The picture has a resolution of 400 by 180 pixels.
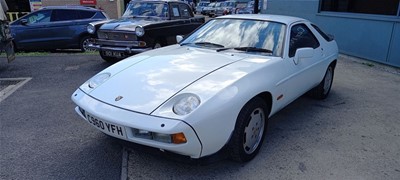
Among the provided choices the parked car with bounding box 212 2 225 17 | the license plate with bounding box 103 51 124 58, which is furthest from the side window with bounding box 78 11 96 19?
the parked car with bounding box 212 2 225 17

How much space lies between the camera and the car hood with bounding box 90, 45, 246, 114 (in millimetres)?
2736

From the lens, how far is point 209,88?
2764 mm

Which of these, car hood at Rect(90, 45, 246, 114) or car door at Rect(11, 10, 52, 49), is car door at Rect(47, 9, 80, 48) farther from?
car hood at Rect(90, 45, 246, 114)

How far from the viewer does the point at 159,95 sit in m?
2.75

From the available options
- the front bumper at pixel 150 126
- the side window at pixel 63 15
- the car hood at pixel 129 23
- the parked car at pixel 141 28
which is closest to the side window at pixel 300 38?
the front bumper at pixel 150 126

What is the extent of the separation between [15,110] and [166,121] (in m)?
3.05

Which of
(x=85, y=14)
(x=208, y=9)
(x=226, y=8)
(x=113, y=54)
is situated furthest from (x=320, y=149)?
(x=208, y=9)

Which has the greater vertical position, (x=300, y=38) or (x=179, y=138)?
(x=300, y=38)

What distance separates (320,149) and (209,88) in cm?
155

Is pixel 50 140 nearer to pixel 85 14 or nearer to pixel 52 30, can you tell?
pixel 52 30

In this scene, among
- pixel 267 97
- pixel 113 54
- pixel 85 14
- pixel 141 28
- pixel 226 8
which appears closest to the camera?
pixel 267 97

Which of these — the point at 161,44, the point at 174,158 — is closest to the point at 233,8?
the point at 161,44

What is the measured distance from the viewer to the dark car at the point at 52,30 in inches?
376

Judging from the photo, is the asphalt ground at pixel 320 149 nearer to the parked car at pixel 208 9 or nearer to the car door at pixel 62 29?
the car door at pixel 62 29
